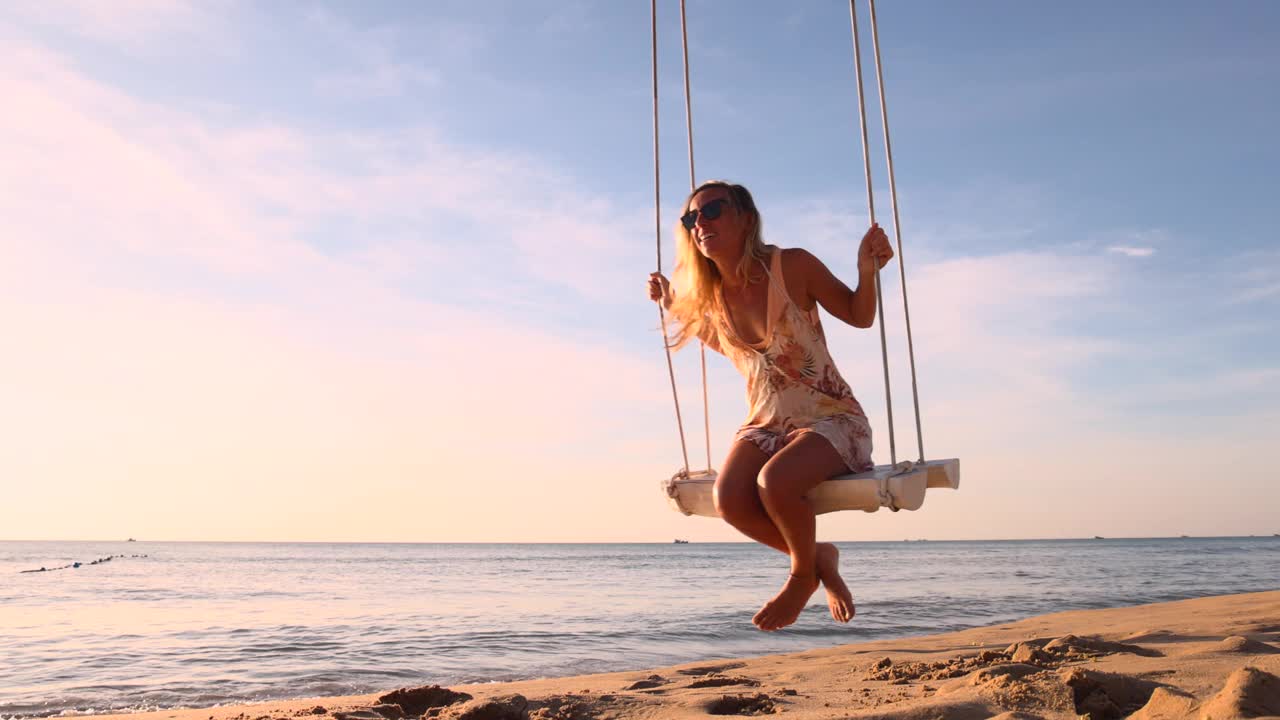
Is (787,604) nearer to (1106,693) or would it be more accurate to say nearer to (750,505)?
(750,505)

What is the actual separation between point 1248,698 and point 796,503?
1.83m

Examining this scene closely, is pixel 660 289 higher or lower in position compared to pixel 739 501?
higher

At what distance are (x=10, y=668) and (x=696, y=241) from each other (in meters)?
9.39

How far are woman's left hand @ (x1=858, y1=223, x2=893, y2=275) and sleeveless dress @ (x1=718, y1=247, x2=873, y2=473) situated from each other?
0.27m

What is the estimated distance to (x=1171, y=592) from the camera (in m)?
18.8

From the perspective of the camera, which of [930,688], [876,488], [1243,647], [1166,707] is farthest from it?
[1243,647]

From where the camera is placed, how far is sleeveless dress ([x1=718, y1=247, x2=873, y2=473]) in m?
3.49

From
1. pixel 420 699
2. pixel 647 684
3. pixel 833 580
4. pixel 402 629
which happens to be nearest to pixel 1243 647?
pixel 647 684

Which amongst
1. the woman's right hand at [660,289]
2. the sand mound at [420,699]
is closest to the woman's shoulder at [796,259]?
the woman's right hand at [660,289]

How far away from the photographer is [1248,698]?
3.45 meters

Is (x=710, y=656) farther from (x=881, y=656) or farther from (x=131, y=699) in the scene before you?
(x=131, y=699)

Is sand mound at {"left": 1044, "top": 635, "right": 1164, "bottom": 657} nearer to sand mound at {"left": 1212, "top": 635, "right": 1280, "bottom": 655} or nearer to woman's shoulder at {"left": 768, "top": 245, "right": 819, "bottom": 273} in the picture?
sand mound at {"left": 1212, "top": 635, "right": 1280, "bottom": 655}

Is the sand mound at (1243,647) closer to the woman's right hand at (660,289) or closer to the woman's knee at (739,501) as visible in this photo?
the woman's knee at (739,501)

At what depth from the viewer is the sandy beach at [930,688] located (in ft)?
13.6
